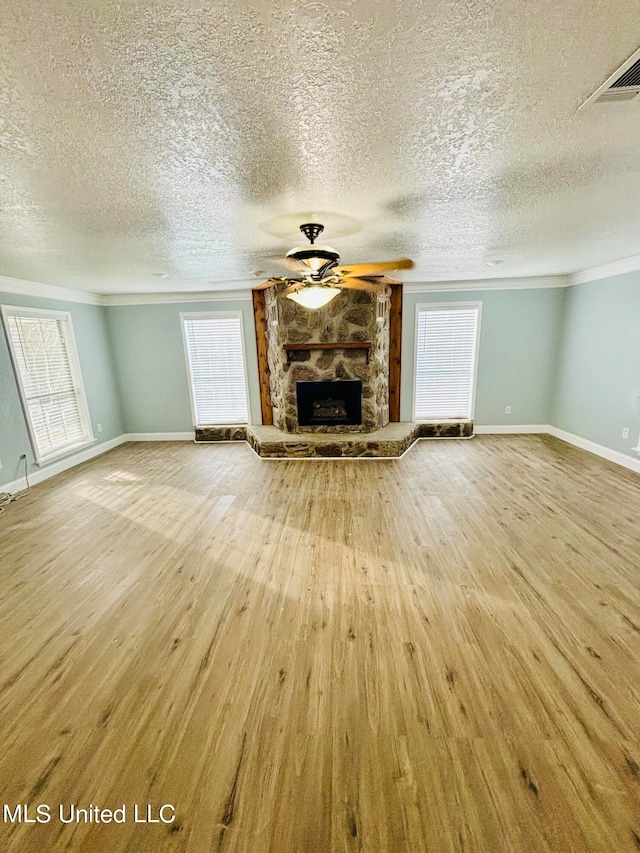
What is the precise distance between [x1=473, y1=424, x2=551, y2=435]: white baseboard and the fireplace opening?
2.28 m

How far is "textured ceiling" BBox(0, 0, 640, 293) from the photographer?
0.91 m

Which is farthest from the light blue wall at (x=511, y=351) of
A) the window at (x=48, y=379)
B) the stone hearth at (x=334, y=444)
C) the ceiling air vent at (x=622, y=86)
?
the window at (x=48, y=379)

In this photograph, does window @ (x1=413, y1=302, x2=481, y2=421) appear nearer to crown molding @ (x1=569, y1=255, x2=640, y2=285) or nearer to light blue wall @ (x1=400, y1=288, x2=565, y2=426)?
light blue wall @ (x1=400, y1=288, x2=565, y2=426)

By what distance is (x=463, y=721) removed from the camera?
1480mm

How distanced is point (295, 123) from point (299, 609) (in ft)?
8.27

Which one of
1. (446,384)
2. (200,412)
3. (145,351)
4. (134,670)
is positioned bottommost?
(134,670)

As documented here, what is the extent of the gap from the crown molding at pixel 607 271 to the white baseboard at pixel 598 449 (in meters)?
2.27

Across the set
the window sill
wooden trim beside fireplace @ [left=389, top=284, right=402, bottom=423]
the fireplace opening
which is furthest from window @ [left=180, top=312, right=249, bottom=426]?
wooden trim beside fireplace @ [left=389, top=284, right=402, bottom=423]

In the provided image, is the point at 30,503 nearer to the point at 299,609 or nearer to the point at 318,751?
the point at 299,609

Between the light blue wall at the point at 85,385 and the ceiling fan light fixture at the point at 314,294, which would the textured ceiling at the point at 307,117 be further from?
the light blue wall at the point at 85,385

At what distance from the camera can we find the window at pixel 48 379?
420 centimetres

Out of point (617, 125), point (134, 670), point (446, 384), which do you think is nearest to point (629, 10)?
point (617, 125)

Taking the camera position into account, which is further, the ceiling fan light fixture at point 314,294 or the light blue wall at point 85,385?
the light blue wall at point 85,385

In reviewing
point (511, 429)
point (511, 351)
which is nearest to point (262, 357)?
point (511, 351)
